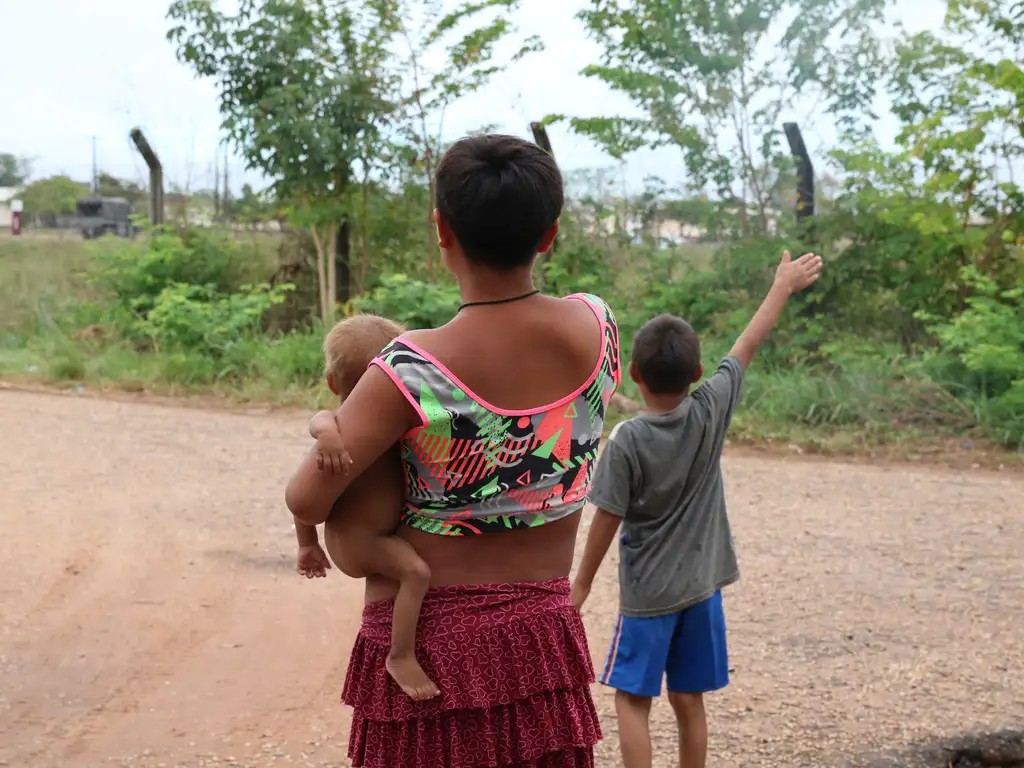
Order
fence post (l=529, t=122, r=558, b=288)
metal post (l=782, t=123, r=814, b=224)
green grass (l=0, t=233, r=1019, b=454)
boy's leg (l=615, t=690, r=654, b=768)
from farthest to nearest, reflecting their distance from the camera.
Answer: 1. fence post (l=529, t=122, r=558, b=288)
2. metal post (l=782, t=123, r=814, b=224)
3. green grass (l=0, t=233, r=1019, b=454)
4. boy's leg (l=615, t=690, r=654, b=768)

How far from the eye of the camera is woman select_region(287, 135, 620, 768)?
1.64 meters

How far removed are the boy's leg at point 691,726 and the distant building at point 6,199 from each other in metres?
30.9

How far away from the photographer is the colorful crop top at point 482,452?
1.63 metres

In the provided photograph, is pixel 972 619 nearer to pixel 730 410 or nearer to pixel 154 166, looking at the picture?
pixel 730 410

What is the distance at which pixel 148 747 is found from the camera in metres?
3.50

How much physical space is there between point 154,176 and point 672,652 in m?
10.7

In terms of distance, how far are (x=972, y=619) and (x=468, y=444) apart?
3631 millimetres

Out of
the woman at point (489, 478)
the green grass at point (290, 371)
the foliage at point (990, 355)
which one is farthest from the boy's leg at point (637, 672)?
the foliage at point (990, 355)

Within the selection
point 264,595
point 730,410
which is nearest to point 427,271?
point 264,595

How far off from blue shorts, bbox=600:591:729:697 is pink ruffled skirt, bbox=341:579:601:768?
40.2 inches

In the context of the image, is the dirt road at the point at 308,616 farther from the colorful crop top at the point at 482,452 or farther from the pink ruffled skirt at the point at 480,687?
the colorful crop top at the point at 482,452

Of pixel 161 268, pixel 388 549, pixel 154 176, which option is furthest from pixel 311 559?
pixel 154 176

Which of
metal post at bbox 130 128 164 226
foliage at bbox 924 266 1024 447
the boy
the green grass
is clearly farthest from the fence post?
the boy

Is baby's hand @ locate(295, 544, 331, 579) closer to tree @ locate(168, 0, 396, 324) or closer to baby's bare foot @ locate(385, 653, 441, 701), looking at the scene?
baby's bare foot @ locate(385, 653, 441, 701)
